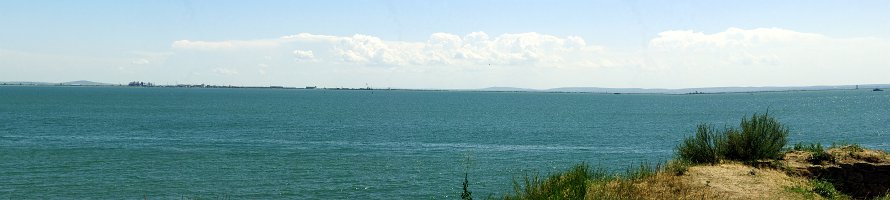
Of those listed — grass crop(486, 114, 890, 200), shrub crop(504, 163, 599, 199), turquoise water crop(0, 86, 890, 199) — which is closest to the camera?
shrub crop(504, 163, 599, 199)

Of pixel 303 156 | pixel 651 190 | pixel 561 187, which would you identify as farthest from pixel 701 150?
pixel 303 156

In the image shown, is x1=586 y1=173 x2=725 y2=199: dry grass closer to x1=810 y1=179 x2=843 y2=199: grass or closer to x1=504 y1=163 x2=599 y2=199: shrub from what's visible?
x1=504 y1=163 x2=599 y2=199: shrub

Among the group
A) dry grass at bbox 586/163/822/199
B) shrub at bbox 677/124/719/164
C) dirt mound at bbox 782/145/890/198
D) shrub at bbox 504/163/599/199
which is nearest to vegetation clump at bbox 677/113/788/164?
shrub at bbox 677/124/719/164

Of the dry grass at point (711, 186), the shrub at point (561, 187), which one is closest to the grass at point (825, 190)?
the dry grass at point (711, 186)

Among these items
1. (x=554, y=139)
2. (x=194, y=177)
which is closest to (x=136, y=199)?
(x=194, y=177)

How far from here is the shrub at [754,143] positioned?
20672 millimetres

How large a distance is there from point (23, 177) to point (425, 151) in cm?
2555

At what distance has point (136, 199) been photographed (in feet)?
102

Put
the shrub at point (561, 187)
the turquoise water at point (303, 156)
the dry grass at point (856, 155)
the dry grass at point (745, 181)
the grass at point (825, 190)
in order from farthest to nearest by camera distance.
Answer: the turquoise water at point (303, 156)
the dry grass at point (856, 155)
the grass at point (825, 190)
the dry grass at point (745, 181)
the shrub at point (561, 187)

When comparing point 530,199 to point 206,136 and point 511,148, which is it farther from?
point 206,136

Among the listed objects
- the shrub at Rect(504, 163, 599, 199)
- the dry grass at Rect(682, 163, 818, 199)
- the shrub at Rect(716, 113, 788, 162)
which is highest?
the shrub at Rect(716, 113, 788, 162)

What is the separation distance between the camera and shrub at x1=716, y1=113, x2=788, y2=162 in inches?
814

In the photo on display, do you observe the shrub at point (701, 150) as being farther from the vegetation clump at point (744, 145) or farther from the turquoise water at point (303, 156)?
the turquoise water at point (303, 156)

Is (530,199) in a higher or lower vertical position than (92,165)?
higher
